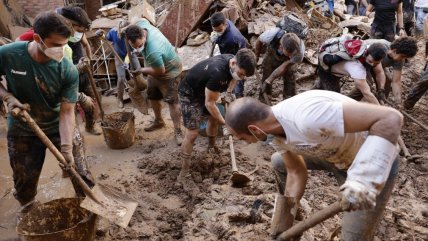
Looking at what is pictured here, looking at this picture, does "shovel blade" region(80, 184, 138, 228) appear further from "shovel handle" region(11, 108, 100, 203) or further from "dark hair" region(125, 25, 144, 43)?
"dark hair" region(125, 25, 144, 43)

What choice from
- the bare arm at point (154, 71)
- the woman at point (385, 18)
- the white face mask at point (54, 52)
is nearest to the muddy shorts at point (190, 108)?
the bare arm at point (154, 71)

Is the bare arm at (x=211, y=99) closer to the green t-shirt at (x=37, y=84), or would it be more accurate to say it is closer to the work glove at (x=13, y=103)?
the green t-shirt at (x=37, y=84)

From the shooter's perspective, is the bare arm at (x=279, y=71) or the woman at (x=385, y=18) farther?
the woman at (x=385, y=18)

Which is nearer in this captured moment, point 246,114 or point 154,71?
point 246,114

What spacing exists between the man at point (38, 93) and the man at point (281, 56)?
10.6 ft

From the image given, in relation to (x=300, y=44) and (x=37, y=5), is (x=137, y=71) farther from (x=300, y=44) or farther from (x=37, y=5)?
(x=37, y=5)

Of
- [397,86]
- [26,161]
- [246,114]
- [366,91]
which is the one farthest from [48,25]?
Answer: [397,86]

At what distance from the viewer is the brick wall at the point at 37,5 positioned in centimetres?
925

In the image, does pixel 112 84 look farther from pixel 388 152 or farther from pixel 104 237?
pixel 388 152

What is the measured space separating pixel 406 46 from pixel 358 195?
362 cm

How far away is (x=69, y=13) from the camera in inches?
204

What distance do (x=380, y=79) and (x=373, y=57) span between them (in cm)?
61

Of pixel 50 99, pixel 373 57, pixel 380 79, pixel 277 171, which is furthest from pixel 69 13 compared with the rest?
pixel 380 79

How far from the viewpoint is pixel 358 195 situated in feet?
6.66
